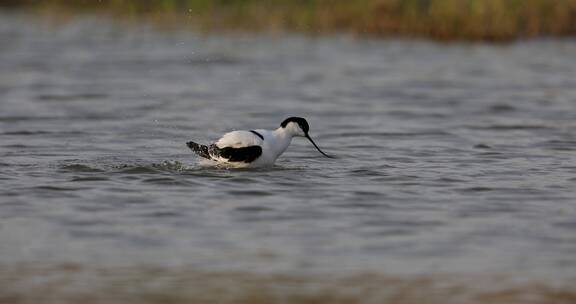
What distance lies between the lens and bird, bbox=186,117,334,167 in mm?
11461

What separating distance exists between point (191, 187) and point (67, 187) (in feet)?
3.59

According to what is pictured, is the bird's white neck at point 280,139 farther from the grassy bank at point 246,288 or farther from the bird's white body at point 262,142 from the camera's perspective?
the grassy bank at point 246,288

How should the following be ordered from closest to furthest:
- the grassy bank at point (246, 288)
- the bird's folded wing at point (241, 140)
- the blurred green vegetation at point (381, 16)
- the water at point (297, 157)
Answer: the grassy bank at point (246, 288) < the water at point (297, 157) < the bird's folded wing at point (241, 140) < the blurred green vegetation at point (381, 16)

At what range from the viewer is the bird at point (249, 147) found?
A: 11461 millimetres

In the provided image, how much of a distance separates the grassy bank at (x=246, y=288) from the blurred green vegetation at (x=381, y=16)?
1729cm

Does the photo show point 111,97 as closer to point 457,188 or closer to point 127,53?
point 127,53

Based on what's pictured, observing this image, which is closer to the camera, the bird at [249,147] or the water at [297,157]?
the water at [297,157]

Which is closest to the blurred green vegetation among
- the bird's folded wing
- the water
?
the water

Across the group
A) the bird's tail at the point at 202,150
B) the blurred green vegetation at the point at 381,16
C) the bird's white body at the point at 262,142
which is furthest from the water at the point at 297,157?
the blurred green vegetation at the point at 381,16

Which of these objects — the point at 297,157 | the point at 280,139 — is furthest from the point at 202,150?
the point at 297,157

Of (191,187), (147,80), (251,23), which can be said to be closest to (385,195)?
(191,187)

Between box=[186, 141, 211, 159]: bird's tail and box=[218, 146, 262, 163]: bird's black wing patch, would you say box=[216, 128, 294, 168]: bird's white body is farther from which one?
box=[186, 141, 211, 159]: bird's tail

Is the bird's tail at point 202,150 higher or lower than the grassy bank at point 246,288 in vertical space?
higher

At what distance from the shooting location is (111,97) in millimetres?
19172
